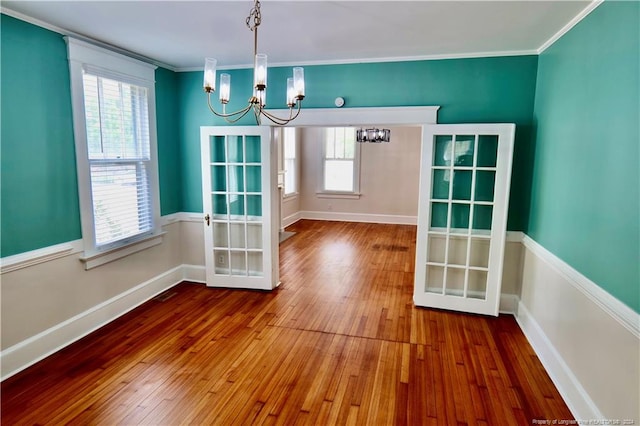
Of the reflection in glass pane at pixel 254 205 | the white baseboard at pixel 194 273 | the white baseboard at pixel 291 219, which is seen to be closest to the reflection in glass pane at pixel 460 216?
the reflection in glass pane at pixel 254 205

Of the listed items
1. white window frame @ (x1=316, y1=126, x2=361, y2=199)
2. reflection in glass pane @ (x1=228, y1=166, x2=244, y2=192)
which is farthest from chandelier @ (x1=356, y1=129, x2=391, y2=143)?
reflection in glass pane @ (x1=228, y1=166, x2=244, y2=192)

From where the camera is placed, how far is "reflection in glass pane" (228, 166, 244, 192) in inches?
169

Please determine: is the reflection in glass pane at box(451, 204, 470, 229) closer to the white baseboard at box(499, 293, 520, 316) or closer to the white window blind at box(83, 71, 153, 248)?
the white baseboard at box(499, 293, 520, 316)

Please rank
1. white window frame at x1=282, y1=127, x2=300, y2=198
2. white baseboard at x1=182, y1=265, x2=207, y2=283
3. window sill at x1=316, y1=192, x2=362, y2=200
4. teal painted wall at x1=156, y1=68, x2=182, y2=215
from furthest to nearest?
window sill at x1=316, y1=192, x2=362, y2=200
white window frame at x1=282, y1=127, x2=300, y2=198
white baseboard at x1=182, y1=265, x2=207, y2=283
teal painted wall at x1=156, y1=68, x2=182, y2=215

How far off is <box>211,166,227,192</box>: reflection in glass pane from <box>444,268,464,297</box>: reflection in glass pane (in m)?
2.76

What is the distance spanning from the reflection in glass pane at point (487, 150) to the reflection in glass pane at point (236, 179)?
2.61 metres

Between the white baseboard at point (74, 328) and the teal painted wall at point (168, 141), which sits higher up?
the teal painted wall at point (168, 141)

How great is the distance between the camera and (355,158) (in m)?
8.81

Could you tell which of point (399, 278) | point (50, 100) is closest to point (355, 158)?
point (399, 278)

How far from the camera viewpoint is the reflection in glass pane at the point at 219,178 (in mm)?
4329

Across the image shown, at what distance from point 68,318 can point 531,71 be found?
4818 mm

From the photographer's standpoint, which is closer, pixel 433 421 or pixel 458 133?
pixel 433 421

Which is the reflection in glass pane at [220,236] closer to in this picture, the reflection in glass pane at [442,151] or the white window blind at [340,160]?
the reflection in glass pane at [442,151]

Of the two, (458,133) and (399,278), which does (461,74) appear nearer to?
(458,133)
